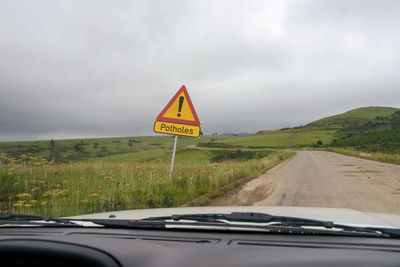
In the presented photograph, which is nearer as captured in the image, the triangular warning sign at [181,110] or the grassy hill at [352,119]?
the triangular warning sign at [181,110]

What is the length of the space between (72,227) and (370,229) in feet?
6.62

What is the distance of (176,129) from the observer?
24.2 feet

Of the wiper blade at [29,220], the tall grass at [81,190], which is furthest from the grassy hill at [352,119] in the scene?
the wiper blade at [29,220]

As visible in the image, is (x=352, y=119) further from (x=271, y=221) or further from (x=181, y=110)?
(x=271, y=221)

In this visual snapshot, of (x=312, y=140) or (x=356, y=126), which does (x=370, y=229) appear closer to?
(x=312, y=140)

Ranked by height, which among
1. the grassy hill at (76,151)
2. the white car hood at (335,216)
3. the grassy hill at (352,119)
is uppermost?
the grassy hill at (352,119)

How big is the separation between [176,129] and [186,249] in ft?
20.1

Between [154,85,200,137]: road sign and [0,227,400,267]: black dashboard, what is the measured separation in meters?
5.73

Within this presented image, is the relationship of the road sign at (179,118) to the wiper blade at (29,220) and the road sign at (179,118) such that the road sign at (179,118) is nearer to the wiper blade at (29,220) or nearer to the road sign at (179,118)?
the road sign at (179,118)

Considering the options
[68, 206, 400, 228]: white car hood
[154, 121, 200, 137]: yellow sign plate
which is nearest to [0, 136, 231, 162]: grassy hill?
[154, 121, 200, 137]: yellow sign plate

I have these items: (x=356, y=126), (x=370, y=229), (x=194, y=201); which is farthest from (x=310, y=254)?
(x=356, y=126)

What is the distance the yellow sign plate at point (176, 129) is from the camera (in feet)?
24.1

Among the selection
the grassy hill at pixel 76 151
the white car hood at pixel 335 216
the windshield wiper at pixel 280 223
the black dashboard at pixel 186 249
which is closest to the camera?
the black dashboard at pixel 186 249

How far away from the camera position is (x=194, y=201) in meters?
5.80
